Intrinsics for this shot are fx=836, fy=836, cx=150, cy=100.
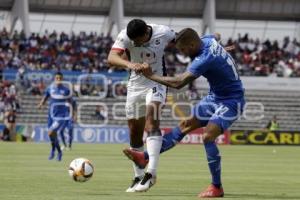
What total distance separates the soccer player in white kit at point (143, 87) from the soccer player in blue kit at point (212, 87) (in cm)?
41

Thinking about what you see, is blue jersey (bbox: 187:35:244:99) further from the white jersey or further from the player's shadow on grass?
the player's shadow on grass

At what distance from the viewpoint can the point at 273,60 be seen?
57.7 m

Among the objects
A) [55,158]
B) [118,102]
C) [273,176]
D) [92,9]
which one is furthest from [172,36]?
[92,9]

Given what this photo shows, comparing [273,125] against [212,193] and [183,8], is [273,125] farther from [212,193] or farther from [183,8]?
[212,193]

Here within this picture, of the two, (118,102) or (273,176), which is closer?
(273,176)

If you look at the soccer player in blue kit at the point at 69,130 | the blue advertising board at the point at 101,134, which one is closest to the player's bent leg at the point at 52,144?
the soccer player in blue kit at the point at 69,130

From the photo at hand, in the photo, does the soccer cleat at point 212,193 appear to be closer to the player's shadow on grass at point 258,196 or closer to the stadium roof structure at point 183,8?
the player's shadow on grass at point 258,196

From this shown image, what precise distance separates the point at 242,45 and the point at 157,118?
155 feet

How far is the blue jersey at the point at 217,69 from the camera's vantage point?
11508mm

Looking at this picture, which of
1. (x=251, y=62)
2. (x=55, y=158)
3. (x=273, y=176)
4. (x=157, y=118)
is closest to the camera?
(x=157, y=118)

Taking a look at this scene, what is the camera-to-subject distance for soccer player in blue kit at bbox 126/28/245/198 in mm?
11438

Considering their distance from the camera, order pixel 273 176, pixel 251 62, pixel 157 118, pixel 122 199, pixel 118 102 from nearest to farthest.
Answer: pixel 122 199 → pixel 157 118 → pixel 273 176 → pixel 118 102 → pixel 251 62

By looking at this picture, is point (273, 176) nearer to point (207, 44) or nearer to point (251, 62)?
point (207, 44)

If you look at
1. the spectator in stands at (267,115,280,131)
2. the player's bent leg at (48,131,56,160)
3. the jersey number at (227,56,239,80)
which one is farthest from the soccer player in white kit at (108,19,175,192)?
the spectator in stands at (267,115,280,131)
